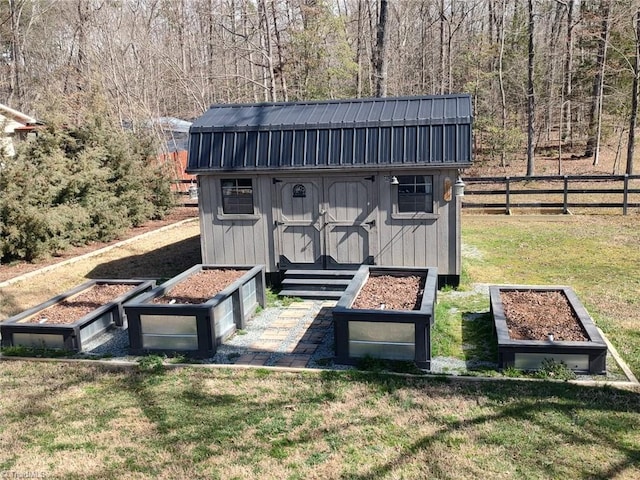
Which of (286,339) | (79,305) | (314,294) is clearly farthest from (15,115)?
(286,339)

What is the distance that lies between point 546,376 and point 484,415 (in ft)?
3.23

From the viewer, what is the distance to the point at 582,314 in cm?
561

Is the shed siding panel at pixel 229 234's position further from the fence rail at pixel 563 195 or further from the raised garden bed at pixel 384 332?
the fence rail at pixel 563 195

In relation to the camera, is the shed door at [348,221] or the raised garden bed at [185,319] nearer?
the raised garden bed at [185,319]

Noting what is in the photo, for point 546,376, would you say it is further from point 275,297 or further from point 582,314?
point 275,297

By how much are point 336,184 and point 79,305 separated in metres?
3.80

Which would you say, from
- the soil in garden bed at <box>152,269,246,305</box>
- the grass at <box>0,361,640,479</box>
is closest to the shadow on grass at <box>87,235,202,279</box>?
the soil in garden bed at <box>152,269,246,305</box>

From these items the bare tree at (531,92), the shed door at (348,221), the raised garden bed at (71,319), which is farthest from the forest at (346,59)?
the raised garden bed at (71,319)

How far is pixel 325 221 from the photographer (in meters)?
8.05

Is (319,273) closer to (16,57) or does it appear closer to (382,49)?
(382,49)

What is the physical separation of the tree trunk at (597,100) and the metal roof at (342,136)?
15.9 metres

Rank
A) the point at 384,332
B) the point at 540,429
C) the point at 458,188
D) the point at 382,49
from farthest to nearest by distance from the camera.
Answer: the point at 382,49, the point at 458,188, the point at 384,332, the point at 540,429

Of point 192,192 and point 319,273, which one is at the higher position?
point 192,192

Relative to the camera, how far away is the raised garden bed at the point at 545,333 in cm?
488
